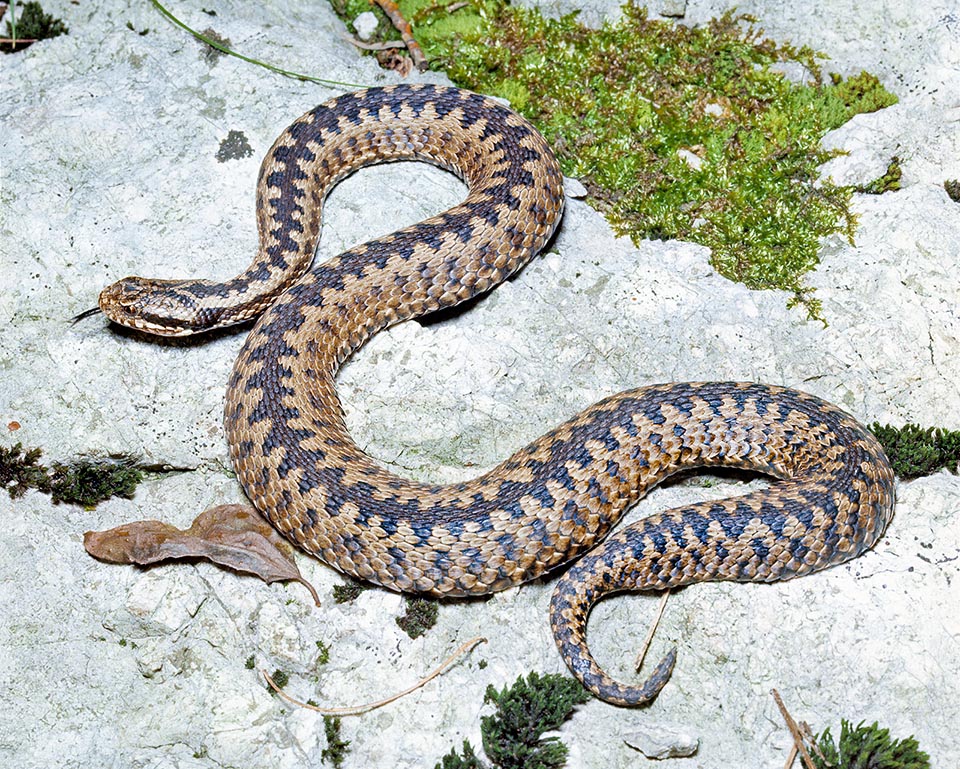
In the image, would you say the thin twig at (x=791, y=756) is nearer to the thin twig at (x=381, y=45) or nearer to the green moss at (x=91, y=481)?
the green moss at (x=91, y=481)

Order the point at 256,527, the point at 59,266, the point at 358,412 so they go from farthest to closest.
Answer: the point at 59,266
the point at 358,412
the point at 256,527

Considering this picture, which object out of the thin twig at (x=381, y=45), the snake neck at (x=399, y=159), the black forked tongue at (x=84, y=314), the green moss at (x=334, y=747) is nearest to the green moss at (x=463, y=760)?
the green moss at (x=334, y=747)

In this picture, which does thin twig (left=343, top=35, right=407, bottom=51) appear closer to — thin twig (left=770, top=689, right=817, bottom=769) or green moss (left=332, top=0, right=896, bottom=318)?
green moss (left=332, top=0, right=896, bottom=318)

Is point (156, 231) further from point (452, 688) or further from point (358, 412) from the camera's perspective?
point (452, 688)

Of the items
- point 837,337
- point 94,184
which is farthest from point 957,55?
point 94,184

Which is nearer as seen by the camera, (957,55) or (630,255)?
(630,255)

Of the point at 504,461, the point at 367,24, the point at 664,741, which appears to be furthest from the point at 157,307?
the point at 664,741

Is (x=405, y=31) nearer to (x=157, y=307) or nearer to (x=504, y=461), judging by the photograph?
(x=157, y=307)
